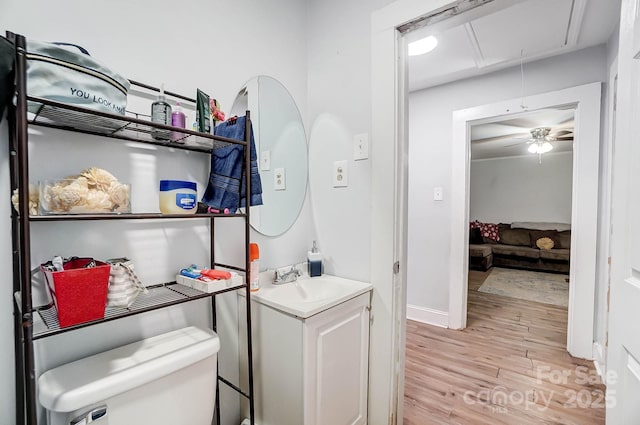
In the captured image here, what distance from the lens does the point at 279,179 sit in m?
1.58

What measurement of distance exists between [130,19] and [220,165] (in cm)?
58

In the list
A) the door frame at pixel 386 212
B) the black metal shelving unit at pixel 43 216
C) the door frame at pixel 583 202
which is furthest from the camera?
the door frame at pixel 583 202

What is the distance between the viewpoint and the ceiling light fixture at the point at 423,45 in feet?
6.58

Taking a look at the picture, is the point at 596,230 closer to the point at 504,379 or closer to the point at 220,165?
the point at 504,379

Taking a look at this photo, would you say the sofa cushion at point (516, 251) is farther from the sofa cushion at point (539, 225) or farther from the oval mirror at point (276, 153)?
the oval mirror at point (276, 153)

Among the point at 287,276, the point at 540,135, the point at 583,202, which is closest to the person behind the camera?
the point at 287,276

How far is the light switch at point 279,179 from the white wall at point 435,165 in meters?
1.82

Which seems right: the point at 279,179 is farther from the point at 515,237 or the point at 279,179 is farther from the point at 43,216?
the point at 515,237

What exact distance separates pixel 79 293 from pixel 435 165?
2832mm

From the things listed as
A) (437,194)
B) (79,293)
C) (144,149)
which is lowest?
(79,293)

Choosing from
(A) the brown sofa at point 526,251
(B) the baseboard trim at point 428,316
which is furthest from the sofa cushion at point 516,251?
(B) the baseboard trim at point 428,316

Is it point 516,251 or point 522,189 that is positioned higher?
point 522,189

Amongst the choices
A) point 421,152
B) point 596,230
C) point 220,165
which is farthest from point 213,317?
point 596,230

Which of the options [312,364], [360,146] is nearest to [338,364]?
[312,364]
